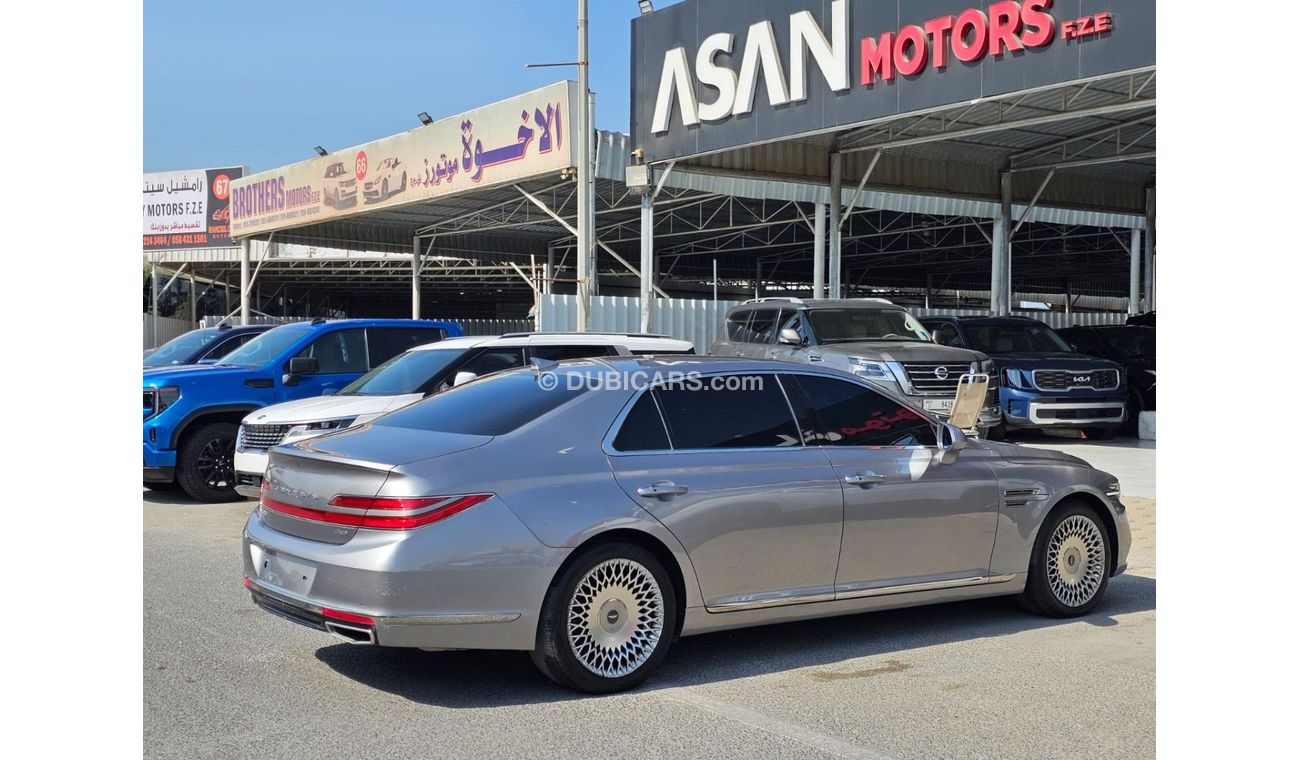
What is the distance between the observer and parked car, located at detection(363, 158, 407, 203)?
28844mm

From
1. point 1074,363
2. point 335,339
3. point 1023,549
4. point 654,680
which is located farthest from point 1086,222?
point 654,680

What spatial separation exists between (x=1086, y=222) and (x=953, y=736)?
93.6 feet

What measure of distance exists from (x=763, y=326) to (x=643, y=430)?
1110 centimetres

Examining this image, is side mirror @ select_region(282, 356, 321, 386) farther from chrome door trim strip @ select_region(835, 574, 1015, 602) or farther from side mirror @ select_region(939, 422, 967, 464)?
chrome door trim strip @ select_region(835, 574, 1015, 602)

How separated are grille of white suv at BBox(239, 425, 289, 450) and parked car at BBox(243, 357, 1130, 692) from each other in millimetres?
4775

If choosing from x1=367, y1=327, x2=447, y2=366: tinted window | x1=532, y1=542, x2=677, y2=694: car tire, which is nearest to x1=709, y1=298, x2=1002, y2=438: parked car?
x1=367, y1=327, x2=447, y2=366: tinted window

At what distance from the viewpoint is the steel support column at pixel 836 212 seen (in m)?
24.3

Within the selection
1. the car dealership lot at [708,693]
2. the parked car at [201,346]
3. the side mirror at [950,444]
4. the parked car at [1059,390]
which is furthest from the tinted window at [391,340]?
the parked car at [1059,390]

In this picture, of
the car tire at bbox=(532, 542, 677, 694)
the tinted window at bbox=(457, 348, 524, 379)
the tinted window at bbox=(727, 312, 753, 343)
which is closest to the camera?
the car tire at bbox=(532, 542, 677, 694)

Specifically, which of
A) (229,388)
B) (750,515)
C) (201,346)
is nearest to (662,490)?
(750,515)

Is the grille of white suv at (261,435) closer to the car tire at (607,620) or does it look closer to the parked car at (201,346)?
the parked car at (201,346)

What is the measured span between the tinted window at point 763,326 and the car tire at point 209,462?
23.9 ft

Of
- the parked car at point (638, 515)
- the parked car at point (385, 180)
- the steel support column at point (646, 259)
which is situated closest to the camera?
the parked car at point (638, 515)

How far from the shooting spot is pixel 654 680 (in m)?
5.84
